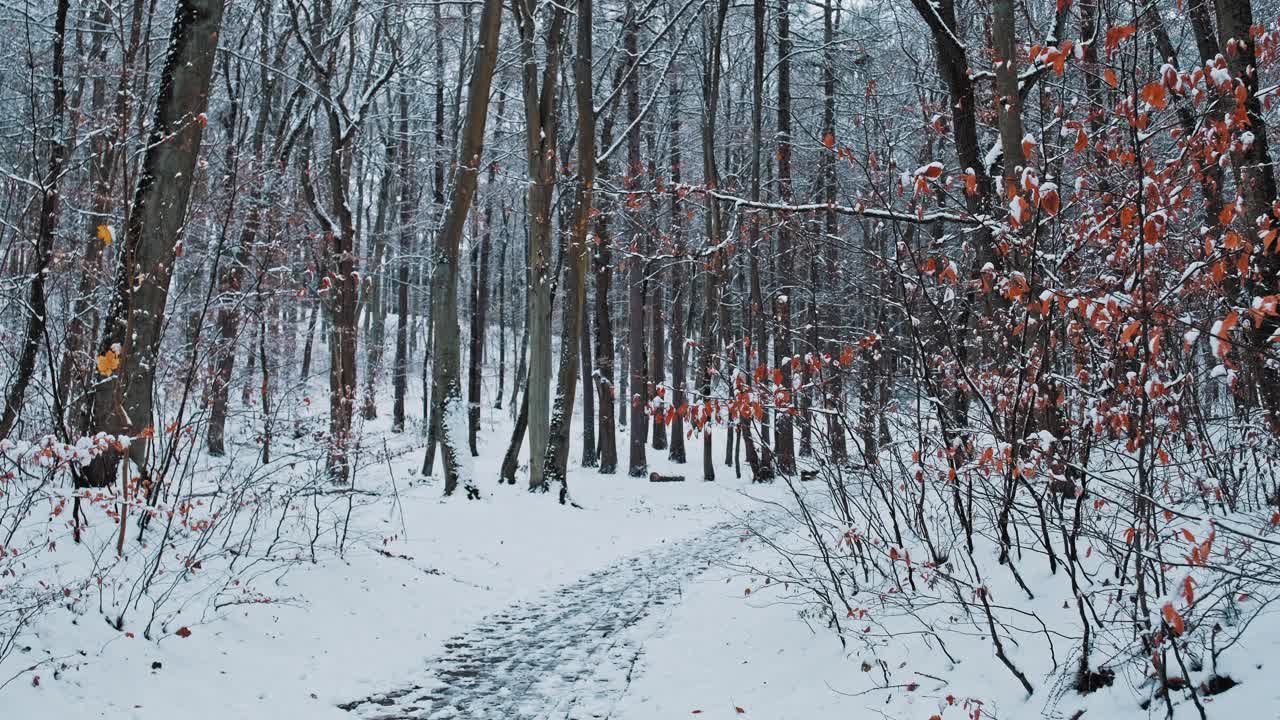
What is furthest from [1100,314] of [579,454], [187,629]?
[579,454]

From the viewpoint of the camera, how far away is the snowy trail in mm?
4508

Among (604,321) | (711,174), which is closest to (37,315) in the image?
(604,321)

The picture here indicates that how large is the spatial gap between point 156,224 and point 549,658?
4.78 metres

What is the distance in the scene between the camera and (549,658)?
216 inches

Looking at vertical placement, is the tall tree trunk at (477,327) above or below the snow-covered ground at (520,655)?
above

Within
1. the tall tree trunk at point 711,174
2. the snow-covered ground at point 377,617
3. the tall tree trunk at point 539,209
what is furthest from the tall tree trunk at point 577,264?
the tall tree trunk at point 711,174

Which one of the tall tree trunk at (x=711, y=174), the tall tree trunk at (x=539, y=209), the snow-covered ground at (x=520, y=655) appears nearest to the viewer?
the snow-covered ground at (x=520, y=655)

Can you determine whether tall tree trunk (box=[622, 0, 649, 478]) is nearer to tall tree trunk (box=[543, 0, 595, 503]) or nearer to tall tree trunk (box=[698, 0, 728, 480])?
tall tree trunk (box=[698, 0, 728, 480])

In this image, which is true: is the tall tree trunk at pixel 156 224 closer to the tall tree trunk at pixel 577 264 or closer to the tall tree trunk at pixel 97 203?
the tall tree trunk at pixel 97 203

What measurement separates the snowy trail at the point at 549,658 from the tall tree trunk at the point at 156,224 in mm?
3140

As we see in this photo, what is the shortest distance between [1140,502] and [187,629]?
17.4 feet

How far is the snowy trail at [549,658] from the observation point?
4.51 metres

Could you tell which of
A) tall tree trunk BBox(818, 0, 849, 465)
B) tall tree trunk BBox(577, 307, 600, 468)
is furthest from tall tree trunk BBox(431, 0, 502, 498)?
tall tree trunk BBox(577, 307, 600, 468)

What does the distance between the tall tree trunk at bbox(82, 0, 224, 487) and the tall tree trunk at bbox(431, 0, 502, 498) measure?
4.93m
